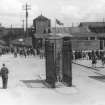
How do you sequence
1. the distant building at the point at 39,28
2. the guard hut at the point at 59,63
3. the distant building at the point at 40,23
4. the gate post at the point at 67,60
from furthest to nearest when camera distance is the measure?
the distant building at the point at 40,23
the distant building at the point at 39,28
the gate post at the point at 67,60
the guard hut at the point at 59,63

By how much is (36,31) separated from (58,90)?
8800 centimetres

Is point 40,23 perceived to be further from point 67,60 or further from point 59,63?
point 67,60

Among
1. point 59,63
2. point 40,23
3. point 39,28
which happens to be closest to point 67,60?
point 59,63

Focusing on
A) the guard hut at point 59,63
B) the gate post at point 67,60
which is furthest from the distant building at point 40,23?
the gate post at point 67,60

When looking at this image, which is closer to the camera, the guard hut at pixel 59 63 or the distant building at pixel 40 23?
the guard hut at pixel 59 63

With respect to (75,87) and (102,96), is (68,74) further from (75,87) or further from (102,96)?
(102,96)

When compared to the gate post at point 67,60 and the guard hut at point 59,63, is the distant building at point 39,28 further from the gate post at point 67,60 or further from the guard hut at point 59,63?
the gate post at point 67,60

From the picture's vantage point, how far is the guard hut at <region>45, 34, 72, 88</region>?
17578 millimetres

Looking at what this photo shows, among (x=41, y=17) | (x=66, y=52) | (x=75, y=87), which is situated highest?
(x=41, y=17)

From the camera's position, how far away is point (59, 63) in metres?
18.8

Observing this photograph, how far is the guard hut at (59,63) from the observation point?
57.7 feet

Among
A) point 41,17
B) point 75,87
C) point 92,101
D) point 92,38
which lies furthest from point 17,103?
point 41,17

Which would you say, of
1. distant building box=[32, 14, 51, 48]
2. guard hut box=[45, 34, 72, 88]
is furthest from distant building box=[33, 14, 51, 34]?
guard hut box=[45, 34, 72, 88]

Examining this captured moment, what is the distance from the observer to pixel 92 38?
87375mm
